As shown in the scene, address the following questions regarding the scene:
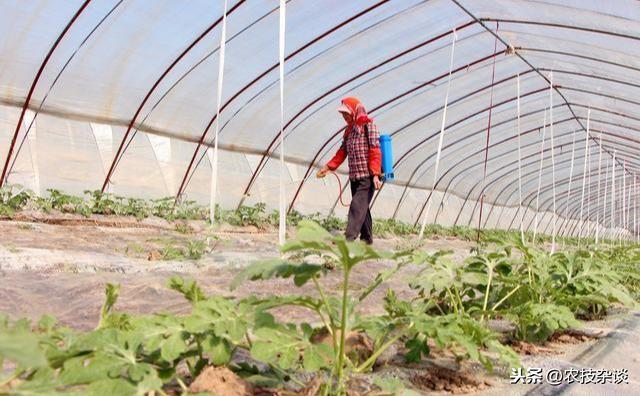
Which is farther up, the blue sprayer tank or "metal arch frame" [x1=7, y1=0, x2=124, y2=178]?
"metal arch frame" [x1=7, y1=0, x2=124, y2=178]

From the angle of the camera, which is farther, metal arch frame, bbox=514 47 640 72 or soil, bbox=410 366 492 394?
metal arch frame, bbox=514 47 640 72

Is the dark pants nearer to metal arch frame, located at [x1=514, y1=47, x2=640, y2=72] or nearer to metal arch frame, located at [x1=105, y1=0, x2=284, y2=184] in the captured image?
metal arch frame, located at [x1=105, y1=0, x2=284, y2=184]

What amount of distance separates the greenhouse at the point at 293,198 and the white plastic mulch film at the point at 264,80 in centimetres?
4

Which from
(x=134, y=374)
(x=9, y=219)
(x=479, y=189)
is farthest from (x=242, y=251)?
(x=479, y=189)

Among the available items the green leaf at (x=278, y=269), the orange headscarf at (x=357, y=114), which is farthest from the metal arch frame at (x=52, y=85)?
the green leaf at (x=278, y=269)

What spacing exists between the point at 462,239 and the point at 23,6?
38.8ft

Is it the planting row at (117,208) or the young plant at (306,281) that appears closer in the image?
the young plant at (306,281)

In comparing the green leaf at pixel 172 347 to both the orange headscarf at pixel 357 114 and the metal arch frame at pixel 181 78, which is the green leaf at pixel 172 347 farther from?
the metal arch frame at pixel 181 78

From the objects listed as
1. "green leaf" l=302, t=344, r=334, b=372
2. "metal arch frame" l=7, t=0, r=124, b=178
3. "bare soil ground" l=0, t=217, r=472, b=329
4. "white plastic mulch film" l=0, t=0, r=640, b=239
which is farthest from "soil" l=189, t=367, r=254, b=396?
"metal arch frame" l=7, t=0, r=124, b=178

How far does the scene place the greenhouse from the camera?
1492 mm

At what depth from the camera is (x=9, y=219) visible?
6.62 m

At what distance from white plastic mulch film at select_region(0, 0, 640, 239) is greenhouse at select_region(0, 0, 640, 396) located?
4cm

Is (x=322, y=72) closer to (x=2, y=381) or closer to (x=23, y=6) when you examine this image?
(x=23, y=6)

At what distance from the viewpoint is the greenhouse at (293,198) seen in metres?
1.49
